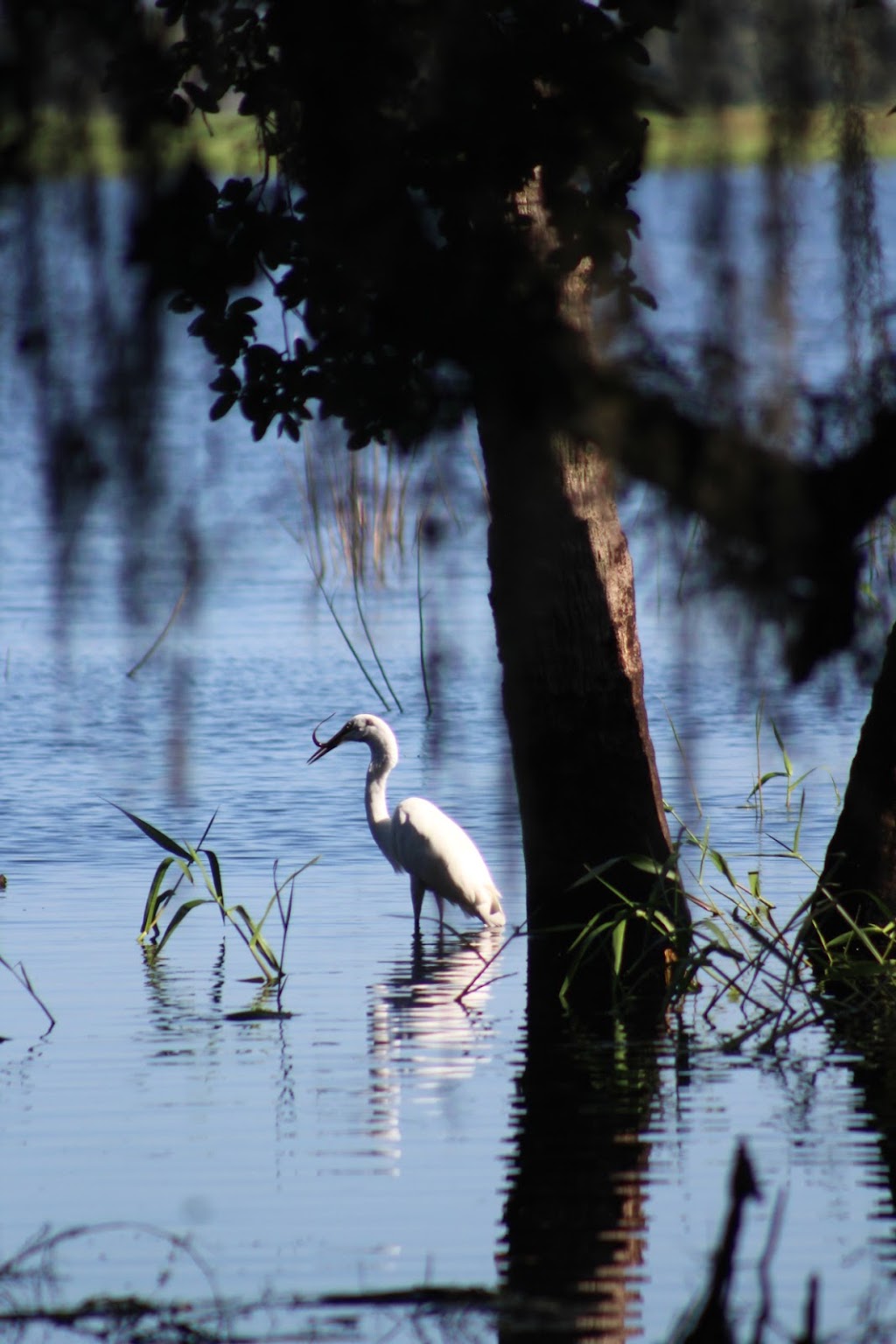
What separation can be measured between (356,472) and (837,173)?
0.49m

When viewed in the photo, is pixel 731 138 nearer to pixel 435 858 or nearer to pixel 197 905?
pixel 197 905

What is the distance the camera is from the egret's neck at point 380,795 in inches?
365

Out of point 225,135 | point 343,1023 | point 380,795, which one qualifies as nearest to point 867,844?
point 343,1023

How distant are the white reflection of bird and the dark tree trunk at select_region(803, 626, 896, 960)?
177cm

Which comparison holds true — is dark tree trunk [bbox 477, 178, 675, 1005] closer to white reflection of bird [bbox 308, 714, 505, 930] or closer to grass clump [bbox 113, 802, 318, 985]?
grass clump [bbox 113, 802, 318, 985]

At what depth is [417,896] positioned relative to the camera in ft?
28.0

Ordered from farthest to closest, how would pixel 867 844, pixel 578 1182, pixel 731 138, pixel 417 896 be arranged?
pixel 417 896 < pixel 867 844 < pixel 578 1182 < pixel 731 138

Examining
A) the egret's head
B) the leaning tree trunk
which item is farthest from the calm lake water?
the egret's head

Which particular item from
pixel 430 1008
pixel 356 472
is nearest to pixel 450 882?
pixel 430 1008

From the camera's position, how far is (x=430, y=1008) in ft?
23.0

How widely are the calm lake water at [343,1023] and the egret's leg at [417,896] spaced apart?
0.33 feet

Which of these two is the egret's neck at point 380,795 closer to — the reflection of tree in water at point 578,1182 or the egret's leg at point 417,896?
the egret's leg at point 417,896

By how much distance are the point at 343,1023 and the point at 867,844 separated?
1698 millimetres

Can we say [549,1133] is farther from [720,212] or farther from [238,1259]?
[720,212]
